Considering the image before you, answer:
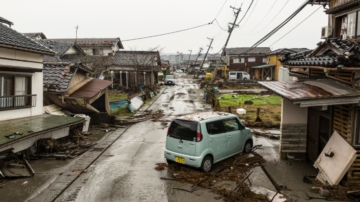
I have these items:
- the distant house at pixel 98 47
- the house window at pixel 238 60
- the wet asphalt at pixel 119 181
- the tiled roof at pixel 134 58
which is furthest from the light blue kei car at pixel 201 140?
the house window at pixel 238 60

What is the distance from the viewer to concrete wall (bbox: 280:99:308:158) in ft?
35.7

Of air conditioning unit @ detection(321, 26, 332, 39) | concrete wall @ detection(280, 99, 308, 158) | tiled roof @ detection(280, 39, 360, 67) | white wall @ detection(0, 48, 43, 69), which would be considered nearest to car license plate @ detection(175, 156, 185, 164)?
concrete wall @ detection(280, 99, 308, 158)

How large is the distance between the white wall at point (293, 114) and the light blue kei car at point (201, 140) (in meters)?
1.99

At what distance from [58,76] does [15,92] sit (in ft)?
13.5

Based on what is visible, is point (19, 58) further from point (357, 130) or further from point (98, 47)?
point (98, 47)

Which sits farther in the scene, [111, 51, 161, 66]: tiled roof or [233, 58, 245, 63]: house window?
[233, 58, 245, 63]: house window

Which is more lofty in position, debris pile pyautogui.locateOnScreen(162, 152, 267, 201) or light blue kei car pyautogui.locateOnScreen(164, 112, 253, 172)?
light blue kei car pyautogui.locateOnScreen(164, 112, 253, 172)

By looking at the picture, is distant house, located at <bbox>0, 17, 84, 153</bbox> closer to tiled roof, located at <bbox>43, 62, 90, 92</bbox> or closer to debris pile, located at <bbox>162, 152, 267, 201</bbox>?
tiled roof, located at <bbox>43, 62, 90, 92</bbox>

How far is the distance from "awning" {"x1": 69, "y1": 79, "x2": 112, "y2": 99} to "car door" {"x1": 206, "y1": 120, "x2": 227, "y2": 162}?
8.27 m

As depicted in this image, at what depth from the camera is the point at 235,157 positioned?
36.2 ft

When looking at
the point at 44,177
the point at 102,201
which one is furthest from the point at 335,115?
the point at 44,177

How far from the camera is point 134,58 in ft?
139

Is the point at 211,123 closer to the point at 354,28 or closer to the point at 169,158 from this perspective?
the point at 169,158

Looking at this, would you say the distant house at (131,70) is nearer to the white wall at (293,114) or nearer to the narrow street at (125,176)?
the narrow street at (125,176)
